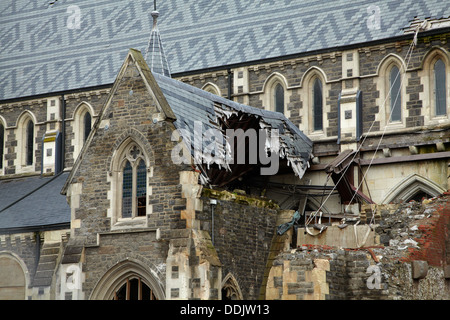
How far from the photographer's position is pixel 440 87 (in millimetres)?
31656

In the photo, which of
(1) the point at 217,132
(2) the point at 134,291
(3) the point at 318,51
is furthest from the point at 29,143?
(2) the point at 134,291

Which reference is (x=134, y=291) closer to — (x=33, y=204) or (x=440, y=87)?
(x=33, y=204)

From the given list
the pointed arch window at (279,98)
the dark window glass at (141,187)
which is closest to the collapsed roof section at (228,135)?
the dark window glass at (141,187)

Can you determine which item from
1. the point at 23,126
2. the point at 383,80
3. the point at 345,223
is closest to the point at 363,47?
the point at 383,80

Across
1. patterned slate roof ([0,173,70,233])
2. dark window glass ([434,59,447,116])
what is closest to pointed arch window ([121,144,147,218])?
patterned slate roof ([0,173,70,233])

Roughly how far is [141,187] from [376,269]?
6.87 meters

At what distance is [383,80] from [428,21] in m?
2.46

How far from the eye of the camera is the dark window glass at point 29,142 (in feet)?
131

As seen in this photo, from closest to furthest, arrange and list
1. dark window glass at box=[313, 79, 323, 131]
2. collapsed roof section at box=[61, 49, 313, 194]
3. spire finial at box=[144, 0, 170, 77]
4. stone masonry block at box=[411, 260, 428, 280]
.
→ stone masonry block at box=[411, 260, 428, 280], collapsed roof section at box=[61, 49, 313, 194], spire finial at box=[144, 0, 170, 77], dark window glass at box=[313, 79, 323, 131]

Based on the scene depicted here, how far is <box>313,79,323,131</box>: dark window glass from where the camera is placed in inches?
1329

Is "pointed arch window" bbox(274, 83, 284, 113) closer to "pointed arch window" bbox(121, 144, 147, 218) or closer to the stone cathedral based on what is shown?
the stone cathedral

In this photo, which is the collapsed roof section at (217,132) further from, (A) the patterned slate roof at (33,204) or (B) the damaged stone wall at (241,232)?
(A) the patterned slate roof at (33,204)

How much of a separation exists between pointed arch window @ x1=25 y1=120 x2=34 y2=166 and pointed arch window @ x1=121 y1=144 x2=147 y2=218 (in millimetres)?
14070

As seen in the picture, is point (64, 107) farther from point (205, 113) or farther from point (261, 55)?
point (205, 113)
